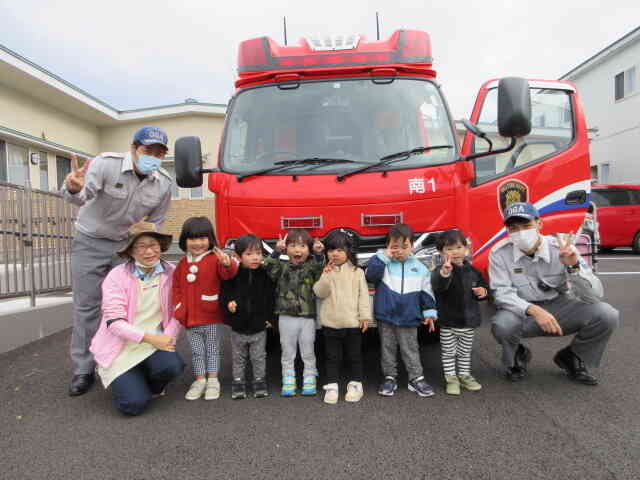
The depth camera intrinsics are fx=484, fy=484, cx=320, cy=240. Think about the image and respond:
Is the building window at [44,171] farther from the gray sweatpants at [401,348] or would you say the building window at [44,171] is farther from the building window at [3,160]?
the gray sweatpants at [401,348]

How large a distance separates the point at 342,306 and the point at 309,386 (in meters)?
0.62

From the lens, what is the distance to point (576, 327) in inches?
138

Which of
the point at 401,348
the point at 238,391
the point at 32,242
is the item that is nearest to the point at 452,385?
the point at 401,348

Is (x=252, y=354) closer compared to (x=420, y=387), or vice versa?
(x=420, y=387)

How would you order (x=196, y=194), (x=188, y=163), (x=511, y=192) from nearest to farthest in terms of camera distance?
(x=188, y=163)
(x=511, y=192)
(x=196, y=194)

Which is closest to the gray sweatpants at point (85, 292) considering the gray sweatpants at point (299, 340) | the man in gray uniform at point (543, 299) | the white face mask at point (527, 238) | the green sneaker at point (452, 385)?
the gray sweatpants at point (299, 340)

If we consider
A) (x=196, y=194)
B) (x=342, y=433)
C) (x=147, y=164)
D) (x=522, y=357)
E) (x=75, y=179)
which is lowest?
(x=342, y=433)

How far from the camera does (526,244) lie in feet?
11.6

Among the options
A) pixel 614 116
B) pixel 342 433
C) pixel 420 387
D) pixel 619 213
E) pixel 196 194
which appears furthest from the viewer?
pixel 614 116

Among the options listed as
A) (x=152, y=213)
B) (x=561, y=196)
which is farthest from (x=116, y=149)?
(x=561, y=196)

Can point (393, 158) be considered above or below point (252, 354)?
above

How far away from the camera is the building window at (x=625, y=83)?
55.7ft

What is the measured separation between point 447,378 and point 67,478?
2382 millimetres

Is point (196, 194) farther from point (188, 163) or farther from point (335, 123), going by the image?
point (335, 123)
